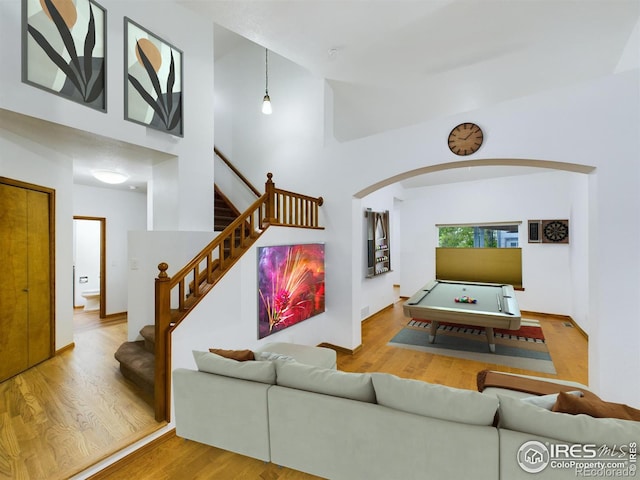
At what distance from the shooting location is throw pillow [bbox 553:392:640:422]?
1.44 meters

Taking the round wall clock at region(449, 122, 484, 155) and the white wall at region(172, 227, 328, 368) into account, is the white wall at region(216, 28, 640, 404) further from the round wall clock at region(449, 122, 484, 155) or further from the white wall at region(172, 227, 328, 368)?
the white wall at region(172, 227, 328, 368)

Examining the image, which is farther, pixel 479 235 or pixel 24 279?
pixel 479 235

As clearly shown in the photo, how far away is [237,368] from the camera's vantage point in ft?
6.72

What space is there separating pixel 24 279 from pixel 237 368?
3115mm

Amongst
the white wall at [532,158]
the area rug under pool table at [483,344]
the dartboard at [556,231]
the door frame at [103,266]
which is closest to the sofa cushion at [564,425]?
the white wall at [532,158]

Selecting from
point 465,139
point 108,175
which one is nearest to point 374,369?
point 465,139

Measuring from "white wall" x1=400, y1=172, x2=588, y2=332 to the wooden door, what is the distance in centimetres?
729

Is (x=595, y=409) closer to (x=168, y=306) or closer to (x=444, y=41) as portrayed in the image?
(x=168, y=306)

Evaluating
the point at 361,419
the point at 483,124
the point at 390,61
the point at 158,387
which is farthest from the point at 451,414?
the point at 390,61

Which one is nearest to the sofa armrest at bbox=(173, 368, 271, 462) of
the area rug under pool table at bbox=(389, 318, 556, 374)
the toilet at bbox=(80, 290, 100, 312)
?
the area rug under pool table at bbox=(389, 318, 556, 374)

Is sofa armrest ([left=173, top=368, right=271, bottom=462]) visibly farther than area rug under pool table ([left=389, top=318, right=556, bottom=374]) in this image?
No

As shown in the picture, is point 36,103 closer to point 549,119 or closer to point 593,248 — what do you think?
point 549,119

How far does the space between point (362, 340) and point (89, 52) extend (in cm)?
506

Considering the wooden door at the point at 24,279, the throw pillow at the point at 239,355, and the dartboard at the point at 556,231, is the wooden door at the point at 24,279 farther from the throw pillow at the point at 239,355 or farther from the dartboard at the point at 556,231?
the dartboard at the point at 556,231
